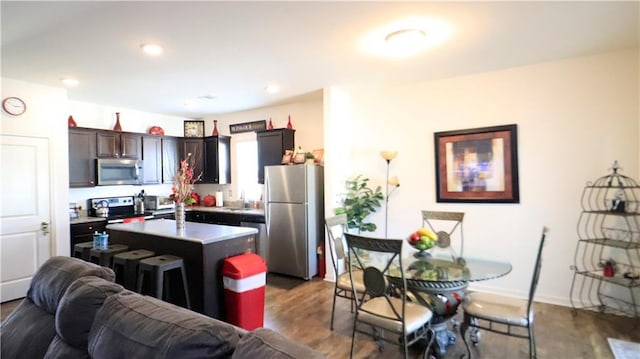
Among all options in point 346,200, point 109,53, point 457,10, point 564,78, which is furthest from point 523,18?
point 109,53

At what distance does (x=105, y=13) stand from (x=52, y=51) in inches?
45.7

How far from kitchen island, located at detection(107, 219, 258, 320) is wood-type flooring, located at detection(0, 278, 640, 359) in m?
0.63

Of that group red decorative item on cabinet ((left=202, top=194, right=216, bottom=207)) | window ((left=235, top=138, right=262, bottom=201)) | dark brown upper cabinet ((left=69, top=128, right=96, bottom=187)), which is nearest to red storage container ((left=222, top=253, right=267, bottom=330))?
window ((left=235, top=138, right=262, bottom=201))

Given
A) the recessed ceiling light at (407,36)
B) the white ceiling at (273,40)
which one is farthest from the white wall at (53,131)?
the recessed ceiling light at (407,36)

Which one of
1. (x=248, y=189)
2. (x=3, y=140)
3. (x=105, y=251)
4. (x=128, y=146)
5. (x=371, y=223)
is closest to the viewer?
(x=105, y=251)

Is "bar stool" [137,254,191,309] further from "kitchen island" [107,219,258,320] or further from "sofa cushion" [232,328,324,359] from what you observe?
"sofa cushion" [232,328,324,359]

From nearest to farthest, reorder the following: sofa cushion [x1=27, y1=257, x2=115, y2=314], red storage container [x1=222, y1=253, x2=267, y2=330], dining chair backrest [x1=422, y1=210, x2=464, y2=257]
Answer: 1. sofa cushion [x1=27, y1=257, x2=115, y2=314]
2. red storage container [x1=222, y1=253, x2=267, y2=330]
3. dining chair backrest [x1=422, y1=210, x2=464, y2=257]

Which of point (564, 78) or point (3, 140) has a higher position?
point (564, 78)

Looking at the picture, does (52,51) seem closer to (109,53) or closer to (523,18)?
(109,53)

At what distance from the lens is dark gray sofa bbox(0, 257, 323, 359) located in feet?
3.48

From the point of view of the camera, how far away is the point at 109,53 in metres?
3.18

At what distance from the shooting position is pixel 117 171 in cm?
534

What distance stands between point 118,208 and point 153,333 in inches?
201

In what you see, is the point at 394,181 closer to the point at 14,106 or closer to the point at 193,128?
the point at 193,128
